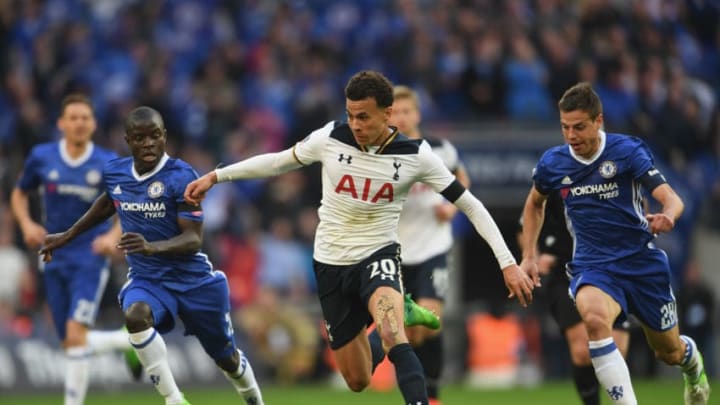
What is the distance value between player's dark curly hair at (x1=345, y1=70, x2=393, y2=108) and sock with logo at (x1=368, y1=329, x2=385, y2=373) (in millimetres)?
1922

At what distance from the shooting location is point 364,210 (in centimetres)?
927

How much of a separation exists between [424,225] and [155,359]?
3.54 m

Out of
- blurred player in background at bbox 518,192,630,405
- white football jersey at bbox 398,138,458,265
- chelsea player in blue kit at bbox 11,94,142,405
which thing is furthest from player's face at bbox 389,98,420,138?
chelsea player in blue kit at bbox 11,94,142,405

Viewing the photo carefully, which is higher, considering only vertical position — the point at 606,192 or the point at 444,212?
the point at 606,192

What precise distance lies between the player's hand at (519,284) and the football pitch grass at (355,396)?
5149 mm

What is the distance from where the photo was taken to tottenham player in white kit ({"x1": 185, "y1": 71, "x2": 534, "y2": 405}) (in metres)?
8.95

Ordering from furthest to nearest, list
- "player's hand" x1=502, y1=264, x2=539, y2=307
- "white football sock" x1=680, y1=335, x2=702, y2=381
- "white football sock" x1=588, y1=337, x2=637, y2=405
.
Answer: "white football sock" x1=680, y1=335, x2=702, y2=381 < "white football sock" x1=588, y1=337, x2=637, y2=405 < "player's hand" x1=502, y1=264, x2=539, y2=307

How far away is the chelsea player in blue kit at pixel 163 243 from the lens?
954cm

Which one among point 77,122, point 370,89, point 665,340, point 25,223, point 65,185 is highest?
point 77,122

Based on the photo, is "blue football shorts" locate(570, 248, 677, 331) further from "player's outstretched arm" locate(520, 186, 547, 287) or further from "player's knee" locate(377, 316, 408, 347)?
"player's knee" locate(377, 316, 408, 347)

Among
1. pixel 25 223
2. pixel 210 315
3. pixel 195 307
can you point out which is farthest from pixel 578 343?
pixel 25 223

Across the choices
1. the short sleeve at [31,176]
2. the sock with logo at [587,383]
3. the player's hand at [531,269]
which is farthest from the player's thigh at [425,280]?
the short sleeve at [31,176]

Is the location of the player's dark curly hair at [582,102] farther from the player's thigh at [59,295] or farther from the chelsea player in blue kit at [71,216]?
the player's thigh at [59,295]

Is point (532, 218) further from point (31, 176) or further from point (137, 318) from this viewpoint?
point (31, 176)
